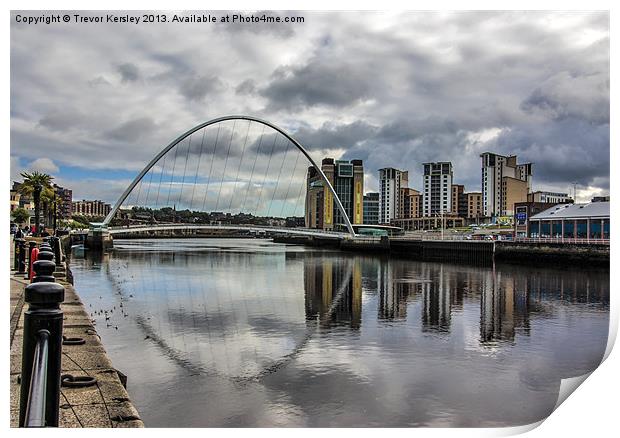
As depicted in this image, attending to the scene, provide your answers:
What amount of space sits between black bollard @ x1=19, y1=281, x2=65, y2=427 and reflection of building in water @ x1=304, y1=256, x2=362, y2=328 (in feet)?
31.2

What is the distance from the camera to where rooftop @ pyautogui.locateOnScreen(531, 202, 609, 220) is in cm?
3309

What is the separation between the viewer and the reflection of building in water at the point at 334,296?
42.4ft

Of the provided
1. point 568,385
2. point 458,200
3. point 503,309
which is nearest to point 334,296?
point 503,309

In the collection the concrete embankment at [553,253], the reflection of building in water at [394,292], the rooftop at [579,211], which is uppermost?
the rooftop at [579,211]

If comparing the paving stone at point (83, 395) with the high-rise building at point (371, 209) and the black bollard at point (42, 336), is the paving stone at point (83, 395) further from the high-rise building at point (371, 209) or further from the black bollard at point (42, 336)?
the high-rise building at point (371, 209)

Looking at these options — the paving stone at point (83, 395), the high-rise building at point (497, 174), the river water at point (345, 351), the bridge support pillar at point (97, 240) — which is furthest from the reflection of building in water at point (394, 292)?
the high-rise building at point (497, 174)

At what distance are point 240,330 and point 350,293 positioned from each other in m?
7.73

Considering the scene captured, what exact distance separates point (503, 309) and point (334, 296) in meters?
4.90

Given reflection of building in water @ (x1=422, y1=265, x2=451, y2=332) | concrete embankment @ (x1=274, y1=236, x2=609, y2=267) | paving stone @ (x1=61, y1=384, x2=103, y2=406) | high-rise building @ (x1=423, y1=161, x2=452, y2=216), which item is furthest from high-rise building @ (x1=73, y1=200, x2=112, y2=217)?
paving stone @ (x1=61, y1=384, x2=103, y2=406)

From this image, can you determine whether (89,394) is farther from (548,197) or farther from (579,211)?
(548,197)

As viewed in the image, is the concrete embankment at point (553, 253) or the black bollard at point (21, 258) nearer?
the black bollard at point (21, 258)

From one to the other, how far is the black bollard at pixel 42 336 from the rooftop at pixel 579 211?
3436 centimetres

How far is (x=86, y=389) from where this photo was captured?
418 centimetres
